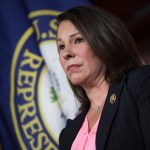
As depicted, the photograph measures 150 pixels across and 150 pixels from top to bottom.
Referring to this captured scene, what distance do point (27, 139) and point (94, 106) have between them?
1.80 ft

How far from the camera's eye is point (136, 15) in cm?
450

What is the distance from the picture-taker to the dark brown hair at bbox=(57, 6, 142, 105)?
1.05m

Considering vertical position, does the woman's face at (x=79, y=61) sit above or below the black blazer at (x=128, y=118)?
above

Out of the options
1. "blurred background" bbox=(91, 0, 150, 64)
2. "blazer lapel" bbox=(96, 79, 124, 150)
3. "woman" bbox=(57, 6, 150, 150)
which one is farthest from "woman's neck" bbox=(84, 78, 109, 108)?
"blurred background" bbox=(91, 0, 150, 64)

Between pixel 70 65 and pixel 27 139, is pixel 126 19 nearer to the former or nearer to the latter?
pixel 27 139

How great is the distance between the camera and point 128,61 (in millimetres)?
1073

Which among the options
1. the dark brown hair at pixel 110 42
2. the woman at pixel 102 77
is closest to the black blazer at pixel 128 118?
the woman at pixel 102 77

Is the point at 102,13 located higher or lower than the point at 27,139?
higher

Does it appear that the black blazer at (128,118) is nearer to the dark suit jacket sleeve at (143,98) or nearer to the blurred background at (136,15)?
the dark suit jacket sleeve at (143,98)

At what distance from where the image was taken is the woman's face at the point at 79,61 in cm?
106

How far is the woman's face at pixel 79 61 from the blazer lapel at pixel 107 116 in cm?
13

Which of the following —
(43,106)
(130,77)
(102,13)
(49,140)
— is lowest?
(49,140)

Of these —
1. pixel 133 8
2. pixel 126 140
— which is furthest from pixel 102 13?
pixel 133 8

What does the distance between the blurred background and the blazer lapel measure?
220cm
